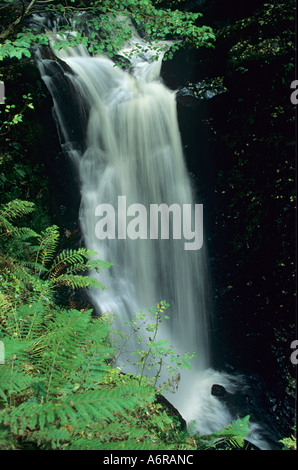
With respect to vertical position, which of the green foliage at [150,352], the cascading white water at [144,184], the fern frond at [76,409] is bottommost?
the green foliage at [150,352]

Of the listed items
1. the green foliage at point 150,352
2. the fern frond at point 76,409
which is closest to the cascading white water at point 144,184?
the green foliage at point 150,352

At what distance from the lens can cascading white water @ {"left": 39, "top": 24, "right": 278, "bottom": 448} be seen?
21.6 feet

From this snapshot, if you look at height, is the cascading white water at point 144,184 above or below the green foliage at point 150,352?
above

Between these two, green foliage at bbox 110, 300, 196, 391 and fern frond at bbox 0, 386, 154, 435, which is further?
green foliage at bbox 110, 300, 196, 391

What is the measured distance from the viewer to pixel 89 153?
668cm

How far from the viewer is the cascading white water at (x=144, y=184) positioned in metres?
6.57

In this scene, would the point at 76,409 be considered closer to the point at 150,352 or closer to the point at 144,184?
the point at 150,352

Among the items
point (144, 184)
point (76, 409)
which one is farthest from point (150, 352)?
point (144, 184)

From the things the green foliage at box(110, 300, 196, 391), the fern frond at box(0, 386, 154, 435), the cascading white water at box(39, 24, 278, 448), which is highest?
the cascading white water at box(39, 24, 278, 448)

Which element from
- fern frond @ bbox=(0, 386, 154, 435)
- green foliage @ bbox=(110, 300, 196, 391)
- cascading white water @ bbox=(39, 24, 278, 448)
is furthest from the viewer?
cascading white water @ bbox=(39, 24, 278, 448)

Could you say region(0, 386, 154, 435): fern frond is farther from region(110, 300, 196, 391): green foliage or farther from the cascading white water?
the cascading white water

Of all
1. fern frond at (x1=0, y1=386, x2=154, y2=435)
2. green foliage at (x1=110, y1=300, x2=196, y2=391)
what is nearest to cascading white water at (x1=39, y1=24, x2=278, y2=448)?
green foliage at (x1=110, y1=300, x2=196, y2=391)

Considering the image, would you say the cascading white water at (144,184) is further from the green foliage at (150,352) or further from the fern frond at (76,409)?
the fern frond at (76,409)

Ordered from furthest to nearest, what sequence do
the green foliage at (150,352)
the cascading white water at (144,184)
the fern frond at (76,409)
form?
the cascading white water at (144,184)
the green foliage at (150,352)
the fern frond at (76,409)
